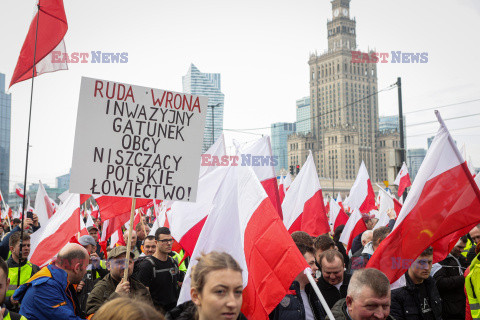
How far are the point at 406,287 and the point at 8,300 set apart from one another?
4186mm

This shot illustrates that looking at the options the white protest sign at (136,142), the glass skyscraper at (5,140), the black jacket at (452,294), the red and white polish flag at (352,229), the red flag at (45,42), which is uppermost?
the glass skyscraper at (5,140)

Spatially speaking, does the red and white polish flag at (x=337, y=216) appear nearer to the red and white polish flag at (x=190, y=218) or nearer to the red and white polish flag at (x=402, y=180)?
the red and white polish flag at (x=402, y=180)

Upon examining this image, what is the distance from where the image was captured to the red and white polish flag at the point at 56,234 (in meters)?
7.57

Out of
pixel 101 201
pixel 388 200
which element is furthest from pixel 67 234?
pixel 388 200

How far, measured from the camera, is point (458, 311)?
5.29 metres

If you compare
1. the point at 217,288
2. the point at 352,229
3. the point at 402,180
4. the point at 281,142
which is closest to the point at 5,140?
the point at 402,180

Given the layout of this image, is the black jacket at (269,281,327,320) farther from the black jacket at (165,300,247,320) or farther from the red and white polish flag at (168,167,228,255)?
the red and white polish flag at (168,167,228,255)

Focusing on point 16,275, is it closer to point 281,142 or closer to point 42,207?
point 42,207

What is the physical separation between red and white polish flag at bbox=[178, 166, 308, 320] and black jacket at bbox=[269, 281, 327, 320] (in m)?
0.28

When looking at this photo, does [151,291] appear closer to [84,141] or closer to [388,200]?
[84,141]

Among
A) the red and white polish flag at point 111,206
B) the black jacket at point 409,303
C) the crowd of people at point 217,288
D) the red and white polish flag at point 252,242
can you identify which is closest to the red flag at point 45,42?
the red and white polish flag at point 111,206

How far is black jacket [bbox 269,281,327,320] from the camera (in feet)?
14.6

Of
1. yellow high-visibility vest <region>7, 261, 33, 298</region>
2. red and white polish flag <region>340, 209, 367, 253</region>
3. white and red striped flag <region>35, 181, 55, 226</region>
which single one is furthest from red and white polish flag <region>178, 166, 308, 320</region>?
white and red striped flag <region>35, 181, 55, 226</region>

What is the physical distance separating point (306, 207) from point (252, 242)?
5014 millimetres
